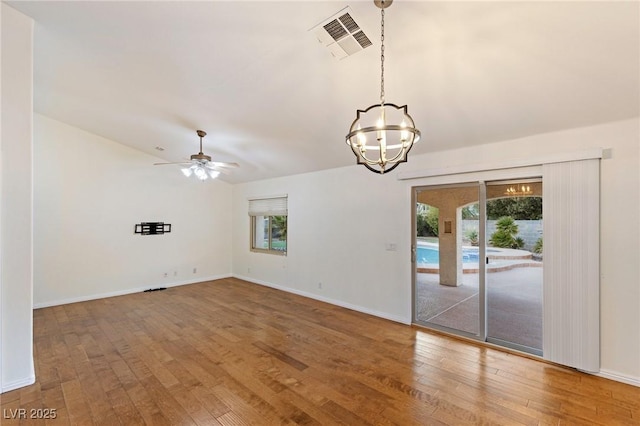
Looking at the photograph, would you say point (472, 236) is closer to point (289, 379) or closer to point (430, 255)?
point (430, 255)

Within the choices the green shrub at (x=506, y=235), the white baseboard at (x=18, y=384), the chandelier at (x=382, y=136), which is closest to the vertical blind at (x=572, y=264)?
the green shrub at (x=506, y=235)

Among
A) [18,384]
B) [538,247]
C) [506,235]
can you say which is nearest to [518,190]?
[506,235]

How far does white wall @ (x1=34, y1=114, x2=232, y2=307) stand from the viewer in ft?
16.4

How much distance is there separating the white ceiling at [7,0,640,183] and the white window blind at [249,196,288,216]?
243cm

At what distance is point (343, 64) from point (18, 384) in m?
4.12

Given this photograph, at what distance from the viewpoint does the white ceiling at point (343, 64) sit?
1957mm

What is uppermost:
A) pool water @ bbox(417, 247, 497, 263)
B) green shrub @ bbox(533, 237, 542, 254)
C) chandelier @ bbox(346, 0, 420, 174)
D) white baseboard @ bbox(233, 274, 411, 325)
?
chandelier @ bbox(346, 0, 420, 174)

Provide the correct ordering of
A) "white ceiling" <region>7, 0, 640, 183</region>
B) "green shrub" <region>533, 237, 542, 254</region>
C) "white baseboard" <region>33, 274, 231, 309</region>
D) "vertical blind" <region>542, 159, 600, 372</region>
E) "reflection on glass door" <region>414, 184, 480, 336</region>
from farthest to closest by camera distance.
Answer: "white baseboard" <region>33, 274, 231, 309</region>, "reflection on glass door" <region>414, 184, 480, 336</region>, "green shrub" <region>533, 237, 542, 254</region>, "vertical blind" <region>542, 159, 600, 372</region>, "white ceiling" <region>7, 0, 640, 183</region>

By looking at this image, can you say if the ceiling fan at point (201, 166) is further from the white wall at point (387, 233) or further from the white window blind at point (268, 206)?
the white window blind at point (268, 206)

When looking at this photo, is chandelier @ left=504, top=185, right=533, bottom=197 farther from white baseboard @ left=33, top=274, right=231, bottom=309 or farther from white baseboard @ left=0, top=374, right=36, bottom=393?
white baseboard @ left=33, top=274, right=231, bottom=309

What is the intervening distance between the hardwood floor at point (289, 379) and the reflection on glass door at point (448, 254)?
0.53m

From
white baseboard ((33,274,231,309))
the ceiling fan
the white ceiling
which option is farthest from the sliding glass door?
white baseboard ((33,274,231,309))

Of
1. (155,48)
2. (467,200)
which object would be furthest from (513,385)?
A: (155,48)

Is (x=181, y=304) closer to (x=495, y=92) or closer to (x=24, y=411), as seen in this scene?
(x=24, y=411)
